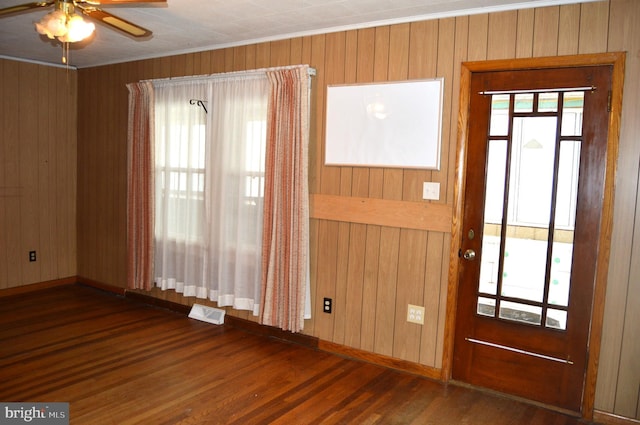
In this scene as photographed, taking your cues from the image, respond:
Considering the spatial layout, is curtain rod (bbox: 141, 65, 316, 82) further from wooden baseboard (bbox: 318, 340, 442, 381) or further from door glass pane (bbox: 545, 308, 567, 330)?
door glass pane (bbox: 545, 308, 567, 330)

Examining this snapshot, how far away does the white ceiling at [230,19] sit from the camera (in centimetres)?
308

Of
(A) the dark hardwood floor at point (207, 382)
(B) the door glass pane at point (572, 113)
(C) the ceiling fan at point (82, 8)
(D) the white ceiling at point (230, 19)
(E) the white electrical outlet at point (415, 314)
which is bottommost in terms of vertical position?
(A) the dark hardwood floor at point (207, 382)

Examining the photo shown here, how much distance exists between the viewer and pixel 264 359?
3621 millimetres

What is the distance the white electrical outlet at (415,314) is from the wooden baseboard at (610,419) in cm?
116

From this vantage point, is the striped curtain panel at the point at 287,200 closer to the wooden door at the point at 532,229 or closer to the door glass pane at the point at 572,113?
the wooden door at the point at 532,229

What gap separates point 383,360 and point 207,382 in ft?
4.19

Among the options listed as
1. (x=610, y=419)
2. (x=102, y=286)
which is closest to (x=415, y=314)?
(x=610, y=419)

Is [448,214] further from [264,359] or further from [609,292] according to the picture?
[264,359]

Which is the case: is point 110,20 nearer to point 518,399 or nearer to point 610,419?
point 518,399

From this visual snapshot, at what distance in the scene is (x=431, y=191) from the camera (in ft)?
10.9

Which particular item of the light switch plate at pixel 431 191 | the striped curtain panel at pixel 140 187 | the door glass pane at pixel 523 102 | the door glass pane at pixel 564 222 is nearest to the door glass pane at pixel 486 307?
the door glass pane at pixel 564 222

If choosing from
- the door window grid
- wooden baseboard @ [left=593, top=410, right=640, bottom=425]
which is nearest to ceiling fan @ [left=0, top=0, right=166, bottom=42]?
the door window grid

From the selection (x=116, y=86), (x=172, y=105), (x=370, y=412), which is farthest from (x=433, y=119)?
(x=116, y=86)

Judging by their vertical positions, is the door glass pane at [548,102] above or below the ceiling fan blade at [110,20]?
below
